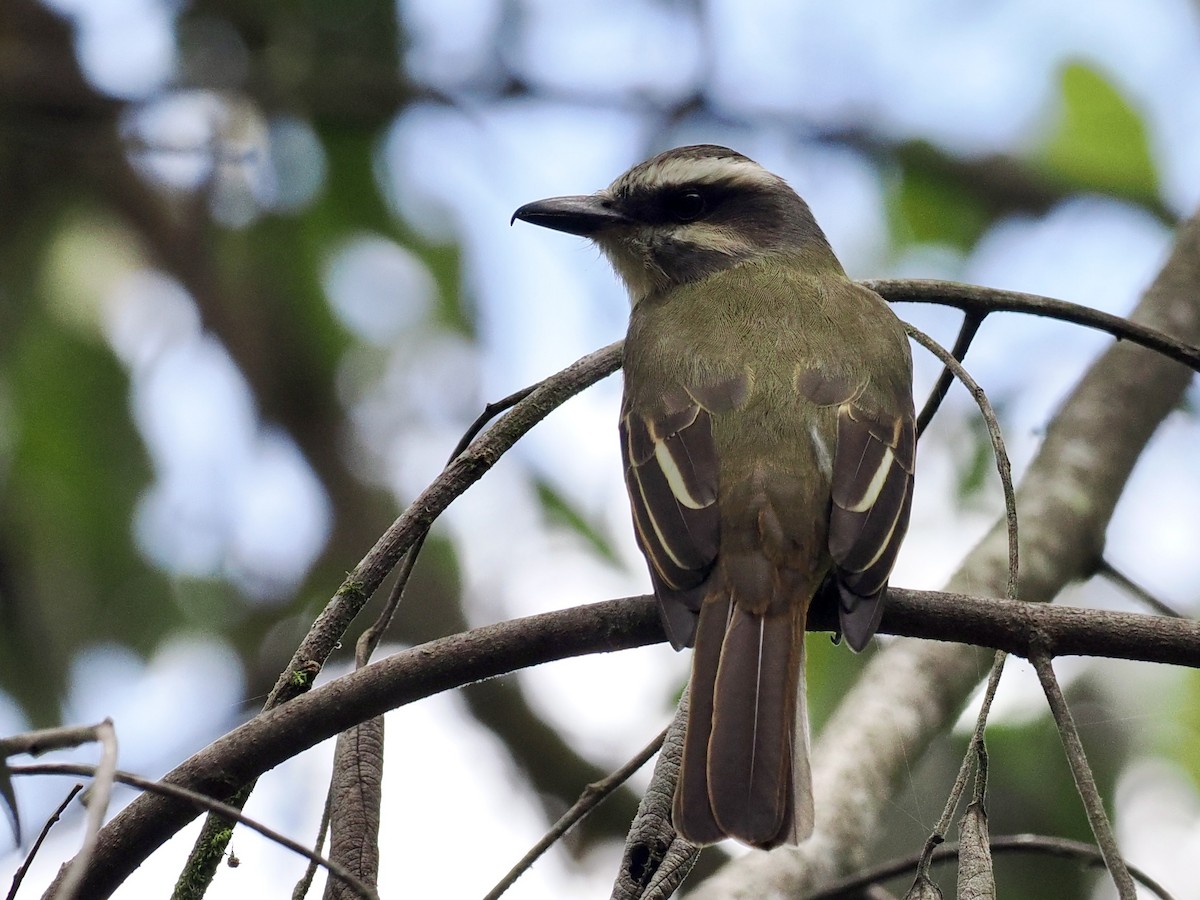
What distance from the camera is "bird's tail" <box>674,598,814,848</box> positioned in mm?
2451

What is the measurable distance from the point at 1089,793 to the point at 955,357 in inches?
50.5

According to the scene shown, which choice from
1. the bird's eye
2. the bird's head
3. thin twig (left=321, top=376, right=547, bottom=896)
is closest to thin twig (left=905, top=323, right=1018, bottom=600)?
thin twig (left=321, top=376, right=547, bottom=896)

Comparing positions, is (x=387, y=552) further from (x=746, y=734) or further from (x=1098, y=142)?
(x=1098, y=142)

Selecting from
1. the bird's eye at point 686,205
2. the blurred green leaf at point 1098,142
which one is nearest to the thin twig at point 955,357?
the bird's eye at point 686,205

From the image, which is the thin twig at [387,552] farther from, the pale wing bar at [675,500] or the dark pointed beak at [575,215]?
the dark pointed beak at [575,215]

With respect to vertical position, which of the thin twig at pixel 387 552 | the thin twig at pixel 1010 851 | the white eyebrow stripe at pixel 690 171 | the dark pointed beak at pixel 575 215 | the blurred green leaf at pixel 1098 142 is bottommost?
the thin twig at pixel 1010 851

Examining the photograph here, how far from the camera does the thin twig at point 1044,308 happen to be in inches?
114

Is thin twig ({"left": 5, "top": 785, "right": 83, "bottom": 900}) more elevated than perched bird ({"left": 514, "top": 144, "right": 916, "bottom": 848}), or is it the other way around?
perched bird ({"left": 514, "top": 144, "right": 916, "bottom": 848})

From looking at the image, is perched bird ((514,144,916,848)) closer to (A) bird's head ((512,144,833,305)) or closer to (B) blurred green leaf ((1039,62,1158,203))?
(A) bird's head ((512,144,833,305))

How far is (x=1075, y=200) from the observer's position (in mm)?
5754

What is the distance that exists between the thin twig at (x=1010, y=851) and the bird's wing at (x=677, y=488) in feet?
2.06

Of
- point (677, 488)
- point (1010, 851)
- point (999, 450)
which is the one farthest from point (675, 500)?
point (1010, 851)

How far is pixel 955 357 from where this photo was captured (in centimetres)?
302

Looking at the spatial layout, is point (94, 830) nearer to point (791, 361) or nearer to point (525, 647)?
point (525, 647)
